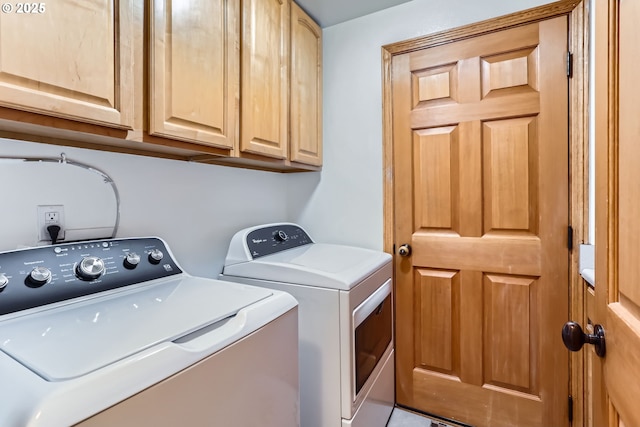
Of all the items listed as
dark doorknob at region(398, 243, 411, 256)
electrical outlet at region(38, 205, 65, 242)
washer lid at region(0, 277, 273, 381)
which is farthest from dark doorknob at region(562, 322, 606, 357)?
electrical outlet at region(38, 205, 65, 242)

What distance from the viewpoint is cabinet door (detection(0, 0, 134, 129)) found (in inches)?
28.2

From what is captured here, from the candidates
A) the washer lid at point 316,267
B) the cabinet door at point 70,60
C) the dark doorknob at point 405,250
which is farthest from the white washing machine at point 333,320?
the cabinet door at point 70,60

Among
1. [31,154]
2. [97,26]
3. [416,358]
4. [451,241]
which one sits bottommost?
[416,358]

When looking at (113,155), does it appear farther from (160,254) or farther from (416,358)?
(416,358)

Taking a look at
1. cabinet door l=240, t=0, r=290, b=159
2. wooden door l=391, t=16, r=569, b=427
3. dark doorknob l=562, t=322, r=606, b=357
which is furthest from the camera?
wooden door l=391, t=16, r=569, b=427

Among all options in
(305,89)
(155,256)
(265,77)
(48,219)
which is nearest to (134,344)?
(155,256)

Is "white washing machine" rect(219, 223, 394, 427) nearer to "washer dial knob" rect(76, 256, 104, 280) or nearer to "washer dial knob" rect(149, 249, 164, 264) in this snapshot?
"washer dial knob" rect(149, 249, 164, 264)

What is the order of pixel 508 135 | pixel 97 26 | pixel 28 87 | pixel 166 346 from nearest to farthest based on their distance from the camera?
pixel 166 346, pixel 28 87, pixel 97 26, pixel 508 135

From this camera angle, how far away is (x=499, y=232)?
1631mm

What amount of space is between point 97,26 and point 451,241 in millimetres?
1746

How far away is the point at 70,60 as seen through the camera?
0.81m

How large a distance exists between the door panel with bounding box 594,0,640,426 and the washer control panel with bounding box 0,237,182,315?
50.9 inches

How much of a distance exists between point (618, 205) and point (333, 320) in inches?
37.3

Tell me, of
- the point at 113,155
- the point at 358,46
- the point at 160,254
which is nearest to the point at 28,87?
the point at 113,155
